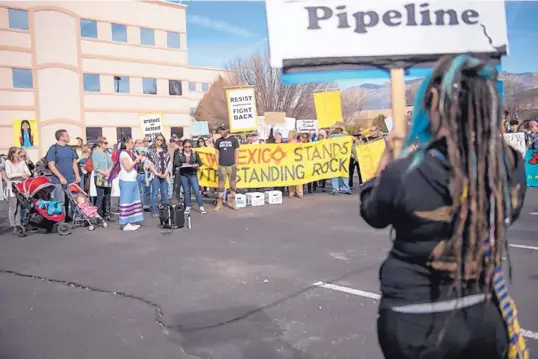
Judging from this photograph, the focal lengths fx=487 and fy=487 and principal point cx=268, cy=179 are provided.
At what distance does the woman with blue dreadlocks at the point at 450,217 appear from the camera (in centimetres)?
172

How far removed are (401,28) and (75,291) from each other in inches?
188

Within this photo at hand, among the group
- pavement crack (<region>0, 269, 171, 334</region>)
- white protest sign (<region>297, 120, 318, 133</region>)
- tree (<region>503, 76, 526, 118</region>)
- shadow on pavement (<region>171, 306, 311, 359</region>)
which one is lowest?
shadow on pavement (<region>171, 306, 311, 359</region>)

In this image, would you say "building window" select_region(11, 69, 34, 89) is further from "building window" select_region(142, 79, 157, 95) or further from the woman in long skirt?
the woman in long skirt

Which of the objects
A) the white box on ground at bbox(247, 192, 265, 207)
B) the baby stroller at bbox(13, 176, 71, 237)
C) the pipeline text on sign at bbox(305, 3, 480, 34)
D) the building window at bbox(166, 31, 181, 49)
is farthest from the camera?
the building window at bbox(166, 31, 181, 49)

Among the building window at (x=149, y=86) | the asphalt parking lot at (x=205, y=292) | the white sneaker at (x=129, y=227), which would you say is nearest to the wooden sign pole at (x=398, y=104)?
the asphalt parking lot at (x=205, y=292)

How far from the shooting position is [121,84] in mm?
37406

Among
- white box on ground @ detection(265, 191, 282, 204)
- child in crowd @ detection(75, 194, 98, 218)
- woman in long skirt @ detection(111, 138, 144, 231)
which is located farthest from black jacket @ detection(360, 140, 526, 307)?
white box on ground @ detection(265, 191, 282, 204)

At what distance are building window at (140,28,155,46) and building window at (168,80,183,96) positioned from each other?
3.35m

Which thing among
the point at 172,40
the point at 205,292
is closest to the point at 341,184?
the point at 205,292

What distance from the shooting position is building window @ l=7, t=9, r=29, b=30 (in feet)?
107

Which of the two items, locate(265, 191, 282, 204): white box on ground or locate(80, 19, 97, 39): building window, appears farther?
locate(80, 19, 97, 39): building window

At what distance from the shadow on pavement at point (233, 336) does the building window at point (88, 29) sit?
35.7m

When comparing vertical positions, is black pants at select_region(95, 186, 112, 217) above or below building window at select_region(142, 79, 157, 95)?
below

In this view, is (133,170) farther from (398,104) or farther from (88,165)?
(398,104)
